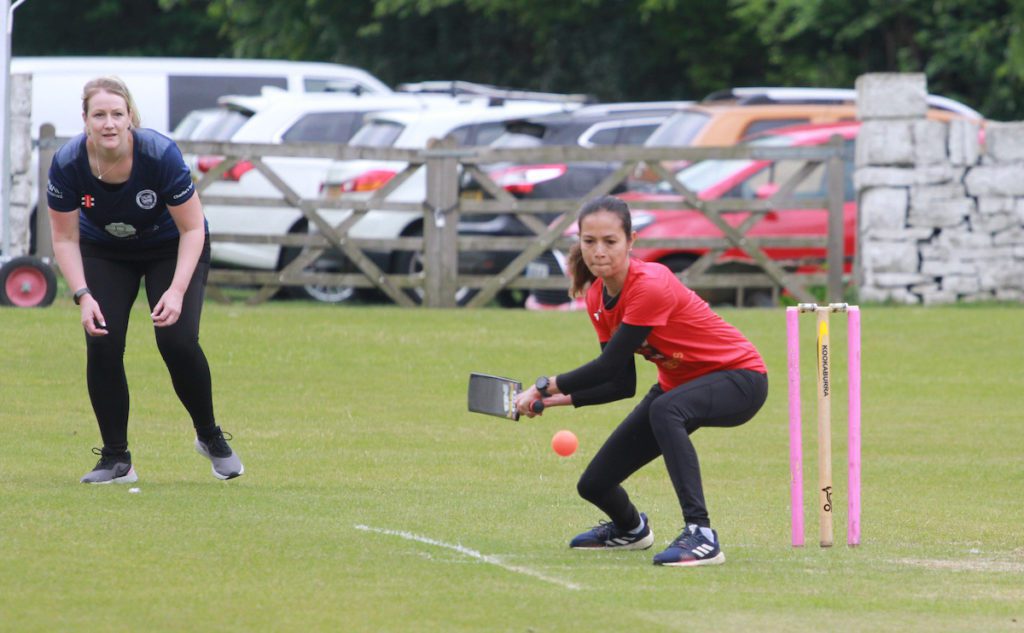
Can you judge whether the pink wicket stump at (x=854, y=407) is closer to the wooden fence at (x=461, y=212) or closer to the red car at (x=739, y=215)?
the wooden fence at (x=461, y=212)

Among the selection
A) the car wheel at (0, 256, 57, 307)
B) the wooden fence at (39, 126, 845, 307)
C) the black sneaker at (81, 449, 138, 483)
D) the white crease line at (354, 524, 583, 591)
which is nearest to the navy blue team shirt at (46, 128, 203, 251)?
the black sneaker at (81, 449, 138, 483)

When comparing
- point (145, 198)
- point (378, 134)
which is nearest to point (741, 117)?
point (378, 134)

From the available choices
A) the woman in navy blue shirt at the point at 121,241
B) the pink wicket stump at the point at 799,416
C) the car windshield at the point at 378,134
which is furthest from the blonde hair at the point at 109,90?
the car windshield at the point at 378,134

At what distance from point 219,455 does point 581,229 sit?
2.75 meters

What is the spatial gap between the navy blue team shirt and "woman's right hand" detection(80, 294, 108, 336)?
352mm

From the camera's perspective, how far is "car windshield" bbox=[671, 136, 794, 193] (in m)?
18.8

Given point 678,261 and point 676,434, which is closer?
point 676,434

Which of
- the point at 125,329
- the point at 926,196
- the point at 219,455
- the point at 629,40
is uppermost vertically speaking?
the point at 629,40

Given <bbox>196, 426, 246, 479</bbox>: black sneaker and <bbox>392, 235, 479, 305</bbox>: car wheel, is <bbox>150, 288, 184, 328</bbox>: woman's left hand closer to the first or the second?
<bbox>196, 426, 246, 479</bbox>: black sneaker

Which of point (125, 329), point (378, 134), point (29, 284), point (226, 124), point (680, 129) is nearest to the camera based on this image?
point (125, 329)

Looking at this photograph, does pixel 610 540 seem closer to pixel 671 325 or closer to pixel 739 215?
pixel 671 325

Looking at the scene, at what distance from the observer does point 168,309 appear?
8.31 m

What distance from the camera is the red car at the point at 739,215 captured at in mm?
18438

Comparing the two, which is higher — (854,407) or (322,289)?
(322,289)
